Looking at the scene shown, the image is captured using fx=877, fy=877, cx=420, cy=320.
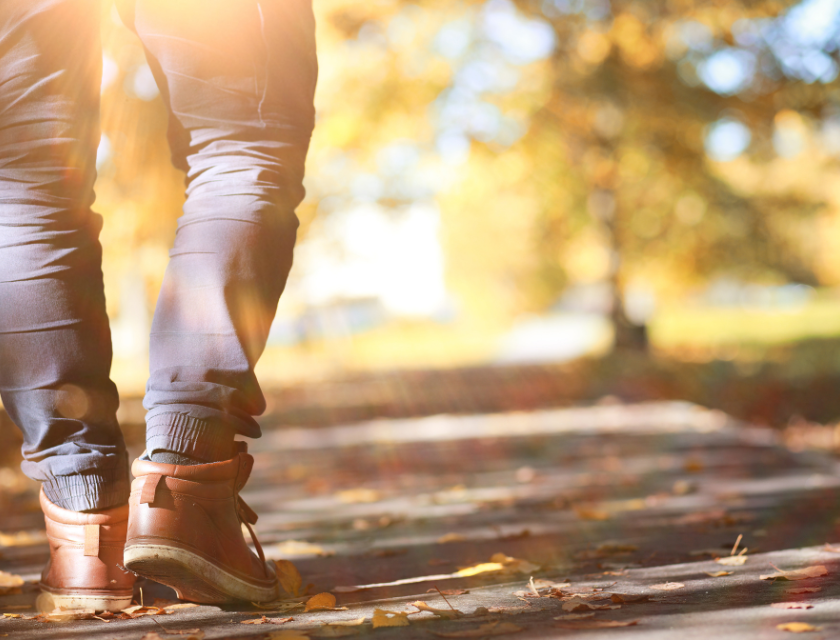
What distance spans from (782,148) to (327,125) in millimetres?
7886

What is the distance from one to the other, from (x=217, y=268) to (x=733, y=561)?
1.48 m

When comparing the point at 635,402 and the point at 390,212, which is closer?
the point at 635,402

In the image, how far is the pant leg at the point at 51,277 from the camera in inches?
75.8

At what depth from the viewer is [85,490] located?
1.93m

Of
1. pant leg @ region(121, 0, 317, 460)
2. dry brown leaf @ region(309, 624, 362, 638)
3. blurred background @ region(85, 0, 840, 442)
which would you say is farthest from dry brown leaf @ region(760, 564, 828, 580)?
blurred background @ region(85, 0, 840, 442)

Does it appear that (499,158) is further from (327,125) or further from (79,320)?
(79,320)

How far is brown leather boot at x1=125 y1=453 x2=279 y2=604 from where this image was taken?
1.79 m

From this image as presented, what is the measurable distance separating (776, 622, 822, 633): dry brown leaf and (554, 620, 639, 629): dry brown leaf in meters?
0.26

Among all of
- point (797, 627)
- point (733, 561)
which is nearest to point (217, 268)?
point (797, 627)

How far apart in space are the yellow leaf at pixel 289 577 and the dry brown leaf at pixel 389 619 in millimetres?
408

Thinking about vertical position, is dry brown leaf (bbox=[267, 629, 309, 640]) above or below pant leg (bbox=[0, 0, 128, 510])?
below

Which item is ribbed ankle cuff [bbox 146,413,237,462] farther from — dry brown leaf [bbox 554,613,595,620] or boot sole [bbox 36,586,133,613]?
dry brown leaf [bbox 554,613,595,620]

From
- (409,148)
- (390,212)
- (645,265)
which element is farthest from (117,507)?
(645,265)

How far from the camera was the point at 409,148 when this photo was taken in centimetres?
1612
